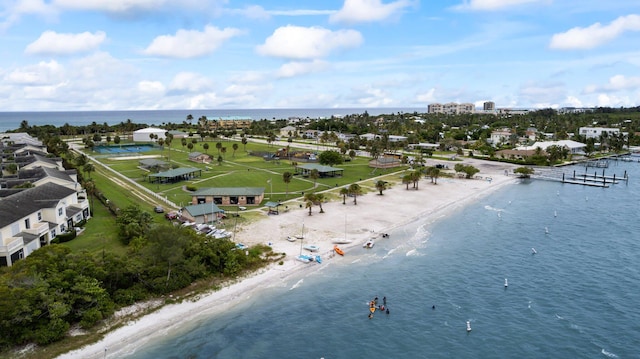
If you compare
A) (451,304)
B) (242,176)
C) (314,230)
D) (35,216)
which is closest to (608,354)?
(451,304)

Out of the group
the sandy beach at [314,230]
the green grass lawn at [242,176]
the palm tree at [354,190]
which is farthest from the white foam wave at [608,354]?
the green grass lawn at [242,176]

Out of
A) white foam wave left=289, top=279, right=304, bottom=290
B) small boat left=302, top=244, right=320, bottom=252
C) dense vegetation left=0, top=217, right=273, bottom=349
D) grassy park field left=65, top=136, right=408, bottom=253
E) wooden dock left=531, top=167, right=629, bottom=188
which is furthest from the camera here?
wooden dock left=531, top=167, right=629, bottom=188

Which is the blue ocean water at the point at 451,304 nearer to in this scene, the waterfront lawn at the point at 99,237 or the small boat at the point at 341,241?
the small boat at the point at 341,241

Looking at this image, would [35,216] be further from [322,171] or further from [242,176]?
[322,171]

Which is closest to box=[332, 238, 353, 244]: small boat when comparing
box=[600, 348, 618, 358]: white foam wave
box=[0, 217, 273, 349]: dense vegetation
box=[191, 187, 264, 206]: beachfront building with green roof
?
box=[0, 217, 273, 349]: dense vegetation

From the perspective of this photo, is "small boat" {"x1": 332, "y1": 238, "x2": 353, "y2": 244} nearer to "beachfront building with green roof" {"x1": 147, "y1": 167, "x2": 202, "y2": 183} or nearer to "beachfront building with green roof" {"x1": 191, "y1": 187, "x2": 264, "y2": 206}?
"beachfront building with green roof" {"x1": 191, "y1": 187, "x2": 264, "y2": 206}

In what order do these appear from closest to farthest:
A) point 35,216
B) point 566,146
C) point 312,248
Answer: point 35,216, point 312,248, point 566,146

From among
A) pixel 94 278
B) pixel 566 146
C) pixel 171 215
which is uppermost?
pixel 566 146

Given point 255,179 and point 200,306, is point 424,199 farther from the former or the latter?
point 200,306
